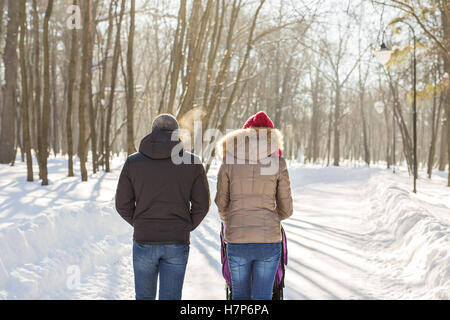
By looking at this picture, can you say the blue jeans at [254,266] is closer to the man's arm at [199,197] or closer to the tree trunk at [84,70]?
the man's arm at [199,197]

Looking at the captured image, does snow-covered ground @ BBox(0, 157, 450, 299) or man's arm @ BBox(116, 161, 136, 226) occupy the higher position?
man's arm @ BBox(116, 161, 136, 226)

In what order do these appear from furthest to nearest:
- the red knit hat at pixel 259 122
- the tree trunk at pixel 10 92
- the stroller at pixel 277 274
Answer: the tree trunk at pixel 10 92, the stroller at pixel 277 274, the red knit hat at pixel 259 122

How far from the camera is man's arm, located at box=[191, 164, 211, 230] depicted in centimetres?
345

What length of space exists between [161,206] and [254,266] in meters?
0.87

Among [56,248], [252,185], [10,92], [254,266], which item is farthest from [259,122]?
[10,92]

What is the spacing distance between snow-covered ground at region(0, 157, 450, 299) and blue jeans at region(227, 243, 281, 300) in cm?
207

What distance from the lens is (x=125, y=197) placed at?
347cm

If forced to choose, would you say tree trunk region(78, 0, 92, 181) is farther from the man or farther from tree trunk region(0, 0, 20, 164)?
the man

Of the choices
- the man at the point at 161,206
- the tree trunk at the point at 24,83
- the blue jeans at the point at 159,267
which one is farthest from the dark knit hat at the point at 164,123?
the tree trunk at the point at 24,83

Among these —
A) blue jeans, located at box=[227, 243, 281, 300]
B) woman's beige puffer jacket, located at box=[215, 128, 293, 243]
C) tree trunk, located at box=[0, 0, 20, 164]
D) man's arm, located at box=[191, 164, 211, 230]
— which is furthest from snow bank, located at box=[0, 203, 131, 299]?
tree trunk, located at box=[0, 0, 20, 164]

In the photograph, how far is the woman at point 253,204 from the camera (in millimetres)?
3438

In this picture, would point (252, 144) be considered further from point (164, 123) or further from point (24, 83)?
point (24, 83)

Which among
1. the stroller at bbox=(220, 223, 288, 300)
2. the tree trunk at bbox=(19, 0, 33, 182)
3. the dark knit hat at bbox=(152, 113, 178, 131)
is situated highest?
the tree trunk at bbox=(19, 0, 33, 182)
